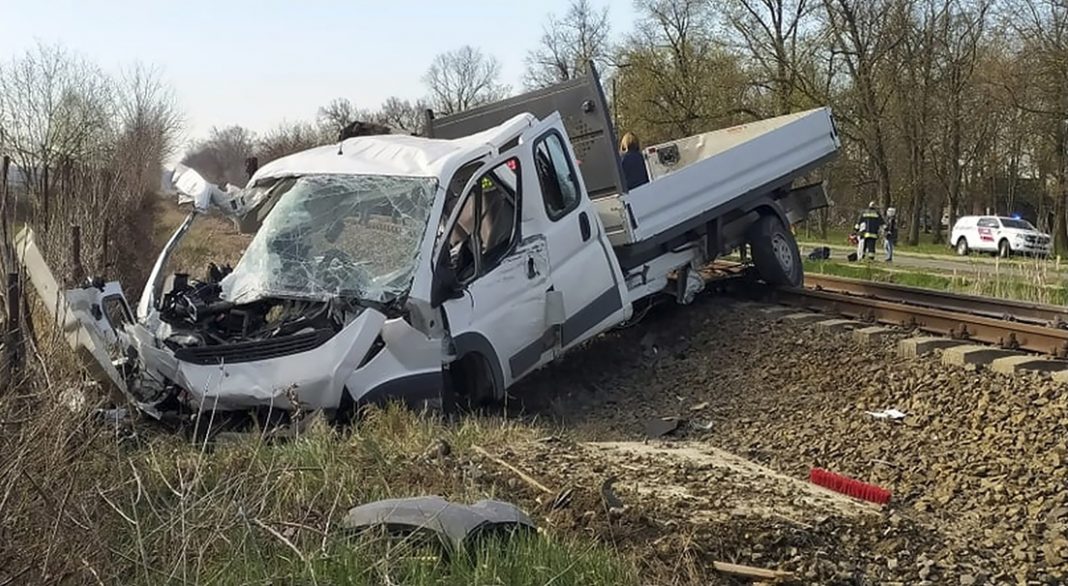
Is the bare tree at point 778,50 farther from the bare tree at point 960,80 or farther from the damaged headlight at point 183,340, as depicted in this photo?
the damaged headlight at point 183,340

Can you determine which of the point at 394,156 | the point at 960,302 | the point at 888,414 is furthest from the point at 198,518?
the point at 960,302

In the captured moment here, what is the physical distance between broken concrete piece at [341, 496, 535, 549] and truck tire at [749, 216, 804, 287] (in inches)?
280

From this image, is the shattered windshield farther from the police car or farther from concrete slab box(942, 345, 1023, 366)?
the police car

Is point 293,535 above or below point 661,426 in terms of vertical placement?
above

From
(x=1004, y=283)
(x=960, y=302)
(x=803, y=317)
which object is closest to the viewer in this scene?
(x=803, y=317)

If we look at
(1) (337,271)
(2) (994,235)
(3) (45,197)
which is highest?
(3) (45,197)

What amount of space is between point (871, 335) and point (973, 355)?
1133mm

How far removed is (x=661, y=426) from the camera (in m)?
7.54

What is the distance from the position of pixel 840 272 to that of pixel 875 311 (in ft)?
30.4

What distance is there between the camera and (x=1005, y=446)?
591 centimetres

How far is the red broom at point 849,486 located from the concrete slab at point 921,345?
232 cm

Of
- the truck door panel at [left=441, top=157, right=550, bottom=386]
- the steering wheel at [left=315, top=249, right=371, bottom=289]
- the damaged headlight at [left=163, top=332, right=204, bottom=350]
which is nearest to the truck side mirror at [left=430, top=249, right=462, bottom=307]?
the truck door panel at [left=441, top=157, right=550, bottom=386]

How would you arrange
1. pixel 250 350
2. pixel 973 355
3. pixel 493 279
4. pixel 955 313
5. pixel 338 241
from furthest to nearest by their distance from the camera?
1. pixel 955 313
2. pixel 973 355
3. pixel 493 279
4. pixel 338 241
5. pixel 250 350

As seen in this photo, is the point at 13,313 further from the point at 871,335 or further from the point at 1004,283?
the point at 1004,283
